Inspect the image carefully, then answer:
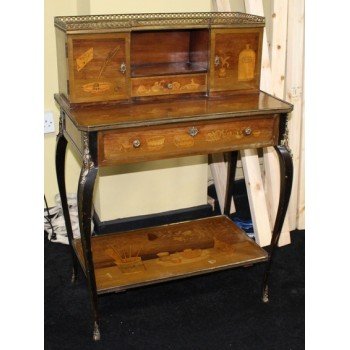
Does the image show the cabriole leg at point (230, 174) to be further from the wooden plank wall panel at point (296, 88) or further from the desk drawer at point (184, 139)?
the desk drawer at point (184, 139)

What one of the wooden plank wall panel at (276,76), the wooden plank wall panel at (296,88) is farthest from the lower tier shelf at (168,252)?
the wooden plank wall panel at (296,88)

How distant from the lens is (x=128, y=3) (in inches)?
101

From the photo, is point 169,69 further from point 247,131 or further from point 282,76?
point 282,76

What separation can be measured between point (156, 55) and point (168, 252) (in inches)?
35.0

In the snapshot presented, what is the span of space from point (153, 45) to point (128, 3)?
33 centimetres

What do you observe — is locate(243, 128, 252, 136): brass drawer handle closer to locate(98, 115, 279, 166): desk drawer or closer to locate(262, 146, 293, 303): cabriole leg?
locate(98, 115, 279, 166): desk drawer

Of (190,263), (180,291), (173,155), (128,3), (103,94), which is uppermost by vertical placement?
(128,3)

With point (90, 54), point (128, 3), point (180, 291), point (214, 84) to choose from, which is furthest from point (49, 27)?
point (180, 291)

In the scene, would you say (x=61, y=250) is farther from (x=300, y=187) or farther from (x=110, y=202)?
(x=300, y=187)

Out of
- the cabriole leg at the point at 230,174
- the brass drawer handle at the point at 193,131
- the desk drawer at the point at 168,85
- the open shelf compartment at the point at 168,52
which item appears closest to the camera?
the brass drawer handle at the point at 193,131

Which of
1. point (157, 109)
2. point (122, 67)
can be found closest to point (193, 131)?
point (157, 109)

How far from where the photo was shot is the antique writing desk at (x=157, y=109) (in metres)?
1.94

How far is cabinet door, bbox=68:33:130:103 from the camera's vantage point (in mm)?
1967

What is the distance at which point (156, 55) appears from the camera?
2.37 metres
